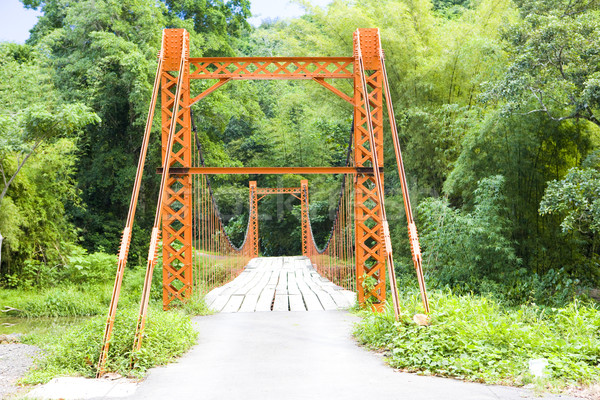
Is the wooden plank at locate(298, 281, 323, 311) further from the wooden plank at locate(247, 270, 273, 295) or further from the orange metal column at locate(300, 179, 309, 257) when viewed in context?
the orange metal column at locate(300, 179, 309, 257)

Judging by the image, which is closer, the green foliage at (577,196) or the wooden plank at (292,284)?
the green foliage at (577,196)

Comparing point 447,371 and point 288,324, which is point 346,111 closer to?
point 288,324

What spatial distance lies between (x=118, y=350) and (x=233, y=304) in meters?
3.12

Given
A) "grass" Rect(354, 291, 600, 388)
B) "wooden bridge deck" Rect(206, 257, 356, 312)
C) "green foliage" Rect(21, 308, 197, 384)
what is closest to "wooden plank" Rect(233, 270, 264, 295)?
"wooden bridge deck" Rect(206, 257, 356, 312)

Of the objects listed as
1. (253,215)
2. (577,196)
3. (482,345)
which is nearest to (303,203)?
(253,215)

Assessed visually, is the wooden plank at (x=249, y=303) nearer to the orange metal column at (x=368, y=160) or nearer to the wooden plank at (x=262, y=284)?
the wooden plank at (x=262, y=284)

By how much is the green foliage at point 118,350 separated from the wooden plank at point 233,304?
2017 millimetres

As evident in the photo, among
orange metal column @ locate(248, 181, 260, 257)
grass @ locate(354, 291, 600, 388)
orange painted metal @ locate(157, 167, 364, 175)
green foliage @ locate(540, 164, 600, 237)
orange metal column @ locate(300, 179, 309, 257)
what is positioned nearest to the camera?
grass @ locate(354, 291, 600, 388)

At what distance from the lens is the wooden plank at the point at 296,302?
254 inches

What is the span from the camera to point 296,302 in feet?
22.6

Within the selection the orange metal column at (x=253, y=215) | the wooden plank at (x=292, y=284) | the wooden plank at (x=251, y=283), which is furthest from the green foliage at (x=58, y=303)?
the orange metal column at (x=253, y=215)

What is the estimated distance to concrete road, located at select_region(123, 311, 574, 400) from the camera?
2953 mm

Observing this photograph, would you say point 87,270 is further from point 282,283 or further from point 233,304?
point 233,304

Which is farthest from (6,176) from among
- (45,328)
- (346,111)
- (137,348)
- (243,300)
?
(137,348)
